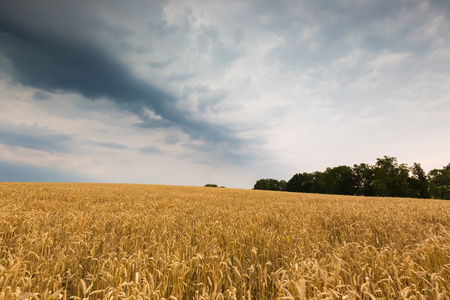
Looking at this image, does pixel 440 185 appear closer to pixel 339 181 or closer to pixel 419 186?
pixel 419 186

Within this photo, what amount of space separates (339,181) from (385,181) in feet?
57.5

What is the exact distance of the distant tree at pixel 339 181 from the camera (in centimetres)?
8144

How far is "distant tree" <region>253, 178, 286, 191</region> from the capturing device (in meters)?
127

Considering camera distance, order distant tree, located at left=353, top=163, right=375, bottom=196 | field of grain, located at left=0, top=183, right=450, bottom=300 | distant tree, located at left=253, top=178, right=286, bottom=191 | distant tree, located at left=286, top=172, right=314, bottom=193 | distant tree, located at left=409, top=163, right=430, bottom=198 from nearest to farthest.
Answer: field of grain, located at left=0, top=183, right=450, bottom=300 → distant tree, located at left=409, top=163, right=430, bottom=198 → distant tree, located at left=353, top=163, right=375, bottom=196 → distant tree, located at left=286, top=172, right=314, bottom=193 → distant tree, located at left=253, top=178, right=286, bottom=191

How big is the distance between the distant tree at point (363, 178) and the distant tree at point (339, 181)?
1387mm

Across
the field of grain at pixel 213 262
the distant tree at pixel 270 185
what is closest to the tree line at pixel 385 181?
the distant tree at pixel 270 185

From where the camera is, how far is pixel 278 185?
130m

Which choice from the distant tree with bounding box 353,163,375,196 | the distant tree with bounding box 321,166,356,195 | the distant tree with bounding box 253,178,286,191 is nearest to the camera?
the distant tree with bounding box 353,163,375,196

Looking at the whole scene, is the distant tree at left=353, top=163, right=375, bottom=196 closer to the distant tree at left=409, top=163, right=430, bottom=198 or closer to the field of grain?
the distant tree at left=409, top=163, right=430, bottom=198

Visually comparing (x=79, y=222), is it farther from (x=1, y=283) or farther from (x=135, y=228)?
(x=1, y=283)

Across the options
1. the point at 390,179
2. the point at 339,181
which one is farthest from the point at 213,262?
the point at 339,181

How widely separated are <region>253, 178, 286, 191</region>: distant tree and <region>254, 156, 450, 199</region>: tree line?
1144 inches

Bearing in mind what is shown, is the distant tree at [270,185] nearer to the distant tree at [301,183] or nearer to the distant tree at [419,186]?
the distant tree at [301,183]

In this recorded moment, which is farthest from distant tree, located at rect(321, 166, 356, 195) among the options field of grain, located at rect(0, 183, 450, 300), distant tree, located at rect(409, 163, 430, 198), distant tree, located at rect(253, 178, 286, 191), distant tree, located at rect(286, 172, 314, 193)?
field of grain, located at rect(0, 183, 450, 300)
